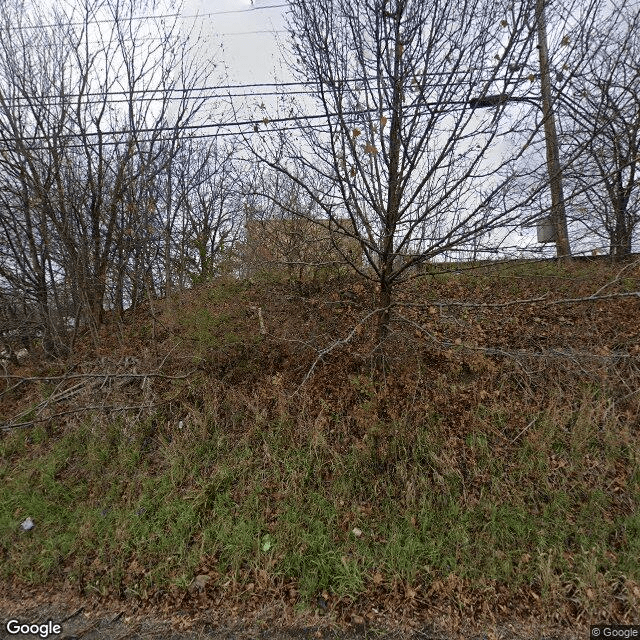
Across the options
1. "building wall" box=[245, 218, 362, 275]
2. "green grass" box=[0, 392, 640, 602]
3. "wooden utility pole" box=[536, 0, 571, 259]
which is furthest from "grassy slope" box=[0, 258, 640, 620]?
"wooden utility pole" box=[536, 0, 571, 259]

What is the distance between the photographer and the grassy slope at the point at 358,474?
2.55m

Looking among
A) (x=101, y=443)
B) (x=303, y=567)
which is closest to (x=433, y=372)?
(x=303, y=567)

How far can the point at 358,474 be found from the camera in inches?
126

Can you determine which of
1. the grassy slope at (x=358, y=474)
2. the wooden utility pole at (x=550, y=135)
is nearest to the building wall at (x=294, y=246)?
the grassy slope at (x=358, y=474)

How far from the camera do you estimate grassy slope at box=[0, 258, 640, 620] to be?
2549mm

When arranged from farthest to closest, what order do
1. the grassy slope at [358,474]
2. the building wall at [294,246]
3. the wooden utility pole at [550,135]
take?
1. the building wall at [294,246]
2. the wooden utility pole at [550,135]
3. the grassy slope at [358,474]

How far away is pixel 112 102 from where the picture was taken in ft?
19.2

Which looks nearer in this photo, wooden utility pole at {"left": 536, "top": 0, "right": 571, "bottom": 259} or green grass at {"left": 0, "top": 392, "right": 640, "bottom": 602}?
green grass at {"left": 0, "top": 392, "right": 640, "bottom": 602}

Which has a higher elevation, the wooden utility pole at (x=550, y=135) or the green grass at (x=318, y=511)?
the wooden utility pole at (x=550, y=135)

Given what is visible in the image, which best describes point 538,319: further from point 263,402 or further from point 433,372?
point 263,402

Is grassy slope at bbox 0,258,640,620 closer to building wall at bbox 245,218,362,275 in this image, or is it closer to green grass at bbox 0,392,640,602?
green grass at bbox 0,392,640,602

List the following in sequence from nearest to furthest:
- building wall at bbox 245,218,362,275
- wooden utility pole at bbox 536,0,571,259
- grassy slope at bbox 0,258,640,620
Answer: grassy slope at bbox 0,258,640,620 < wooden utility pole at bbox 536,0,571,259 < building wall at bbox 245,218,362,275

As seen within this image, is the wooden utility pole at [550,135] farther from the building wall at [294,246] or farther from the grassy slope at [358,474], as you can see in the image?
the building wall at [294,246]

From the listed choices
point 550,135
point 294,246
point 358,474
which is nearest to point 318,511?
point 358,474
